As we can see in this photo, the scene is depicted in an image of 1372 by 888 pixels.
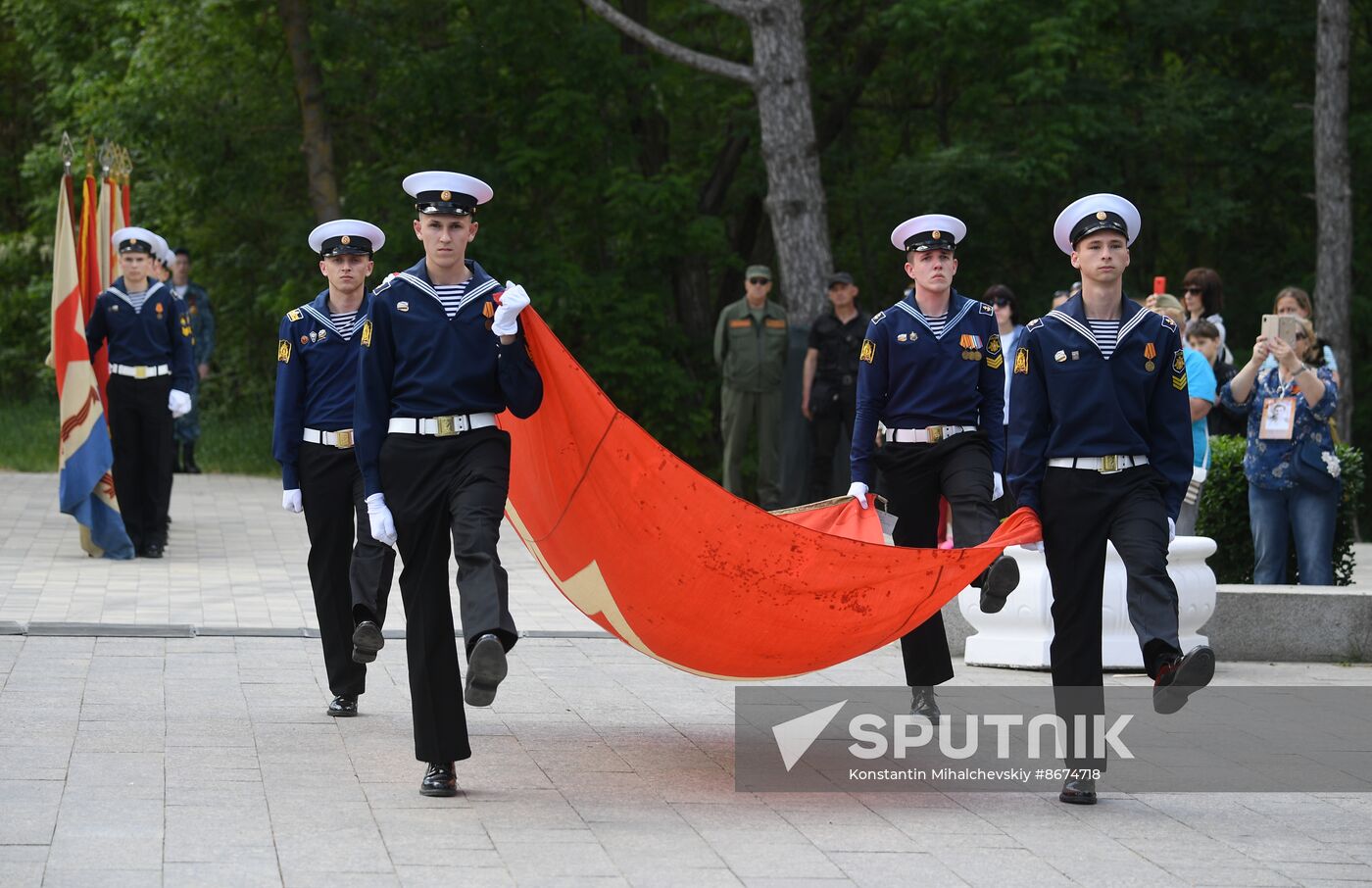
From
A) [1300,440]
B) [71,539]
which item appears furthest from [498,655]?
[71,539]

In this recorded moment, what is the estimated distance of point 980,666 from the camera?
988 centimetres

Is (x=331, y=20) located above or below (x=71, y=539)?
above

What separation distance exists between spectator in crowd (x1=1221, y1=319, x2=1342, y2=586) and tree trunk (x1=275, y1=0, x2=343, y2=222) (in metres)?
14.5

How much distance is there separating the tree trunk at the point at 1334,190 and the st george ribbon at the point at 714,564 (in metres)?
15.6

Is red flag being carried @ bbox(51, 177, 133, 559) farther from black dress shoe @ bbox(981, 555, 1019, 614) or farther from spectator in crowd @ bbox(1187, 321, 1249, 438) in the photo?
black dress shoe @ bbox(981, 555, 1019, 614)

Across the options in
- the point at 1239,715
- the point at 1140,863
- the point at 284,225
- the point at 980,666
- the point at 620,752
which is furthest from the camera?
the point at 284,225

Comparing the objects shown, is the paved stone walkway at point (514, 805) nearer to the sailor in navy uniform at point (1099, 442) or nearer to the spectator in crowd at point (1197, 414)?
the sailor in navy uniform at point (1099, 442)

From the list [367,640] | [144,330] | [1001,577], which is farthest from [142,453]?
[1001,577]

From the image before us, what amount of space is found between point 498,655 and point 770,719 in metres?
2.26

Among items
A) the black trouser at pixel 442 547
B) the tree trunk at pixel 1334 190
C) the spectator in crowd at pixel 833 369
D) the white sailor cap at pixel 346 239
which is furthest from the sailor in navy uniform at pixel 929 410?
the tree trunk at pixel 1334 190

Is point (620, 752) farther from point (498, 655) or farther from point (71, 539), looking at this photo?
point (71, 539)

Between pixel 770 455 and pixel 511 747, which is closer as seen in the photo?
pixel 511 747

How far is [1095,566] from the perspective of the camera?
6.70m

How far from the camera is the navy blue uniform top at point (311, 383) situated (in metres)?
8.04
